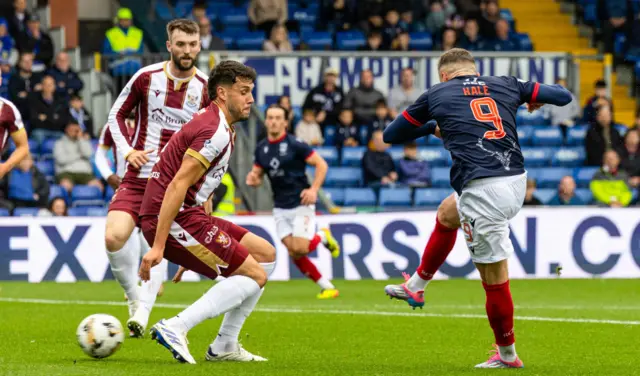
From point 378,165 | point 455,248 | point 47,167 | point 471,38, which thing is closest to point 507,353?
point 455,248

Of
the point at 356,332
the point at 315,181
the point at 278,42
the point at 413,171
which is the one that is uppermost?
the point at 278,42

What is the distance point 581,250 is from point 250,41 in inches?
319

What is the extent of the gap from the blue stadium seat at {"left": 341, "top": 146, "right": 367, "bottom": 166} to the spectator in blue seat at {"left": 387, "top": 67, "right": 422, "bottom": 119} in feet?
2.92

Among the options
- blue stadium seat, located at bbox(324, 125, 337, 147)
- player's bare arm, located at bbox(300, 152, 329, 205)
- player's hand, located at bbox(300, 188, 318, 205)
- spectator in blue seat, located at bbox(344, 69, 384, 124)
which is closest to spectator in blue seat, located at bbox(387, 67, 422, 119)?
spectator in blue seat, located at bbox(344, 69, 384, 124)

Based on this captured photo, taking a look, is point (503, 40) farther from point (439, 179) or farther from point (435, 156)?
point (439, 179)

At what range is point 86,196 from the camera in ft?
62.3

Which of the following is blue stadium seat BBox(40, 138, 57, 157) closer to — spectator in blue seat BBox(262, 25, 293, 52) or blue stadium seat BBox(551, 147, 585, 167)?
spectator in blue seat BBox(262, 25, 293, 52)

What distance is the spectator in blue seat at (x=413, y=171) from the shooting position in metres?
19.8

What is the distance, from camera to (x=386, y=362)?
8531mm

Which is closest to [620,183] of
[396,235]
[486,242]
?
[396,235]

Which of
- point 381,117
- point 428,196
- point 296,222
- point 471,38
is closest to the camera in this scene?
point 296,222

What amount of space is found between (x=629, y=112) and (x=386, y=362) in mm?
17111

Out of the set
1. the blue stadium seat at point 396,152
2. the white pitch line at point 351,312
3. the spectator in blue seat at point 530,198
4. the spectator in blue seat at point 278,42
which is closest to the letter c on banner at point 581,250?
the spectator in blue seat at point 530,198

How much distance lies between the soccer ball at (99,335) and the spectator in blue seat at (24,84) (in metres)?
12.0
